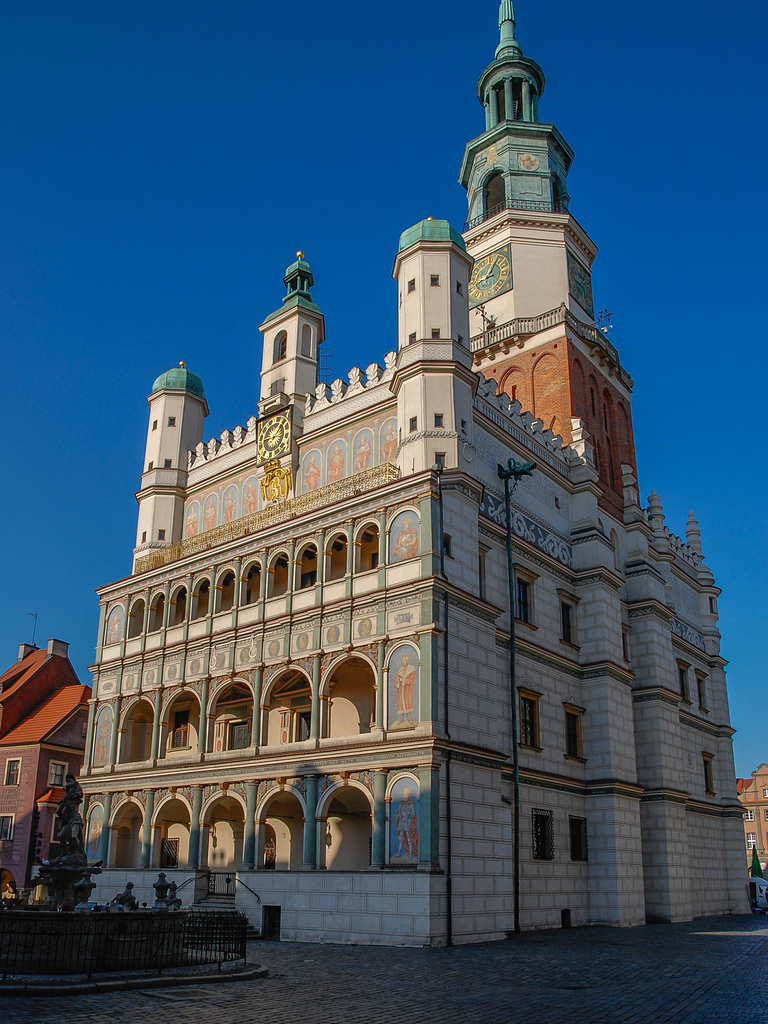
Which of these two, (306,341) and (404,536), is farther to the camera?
(306,341)

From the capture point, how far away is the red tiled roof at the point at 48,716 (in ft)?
171

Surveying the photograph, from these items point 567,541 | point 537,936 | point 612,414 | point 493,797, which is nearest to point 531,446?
point 567,541

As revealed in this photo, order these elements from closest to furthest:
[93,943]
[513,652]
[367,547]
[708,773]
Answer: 1. [93,943]
2. [513,652]
3. [367,547]
4. [708,773]

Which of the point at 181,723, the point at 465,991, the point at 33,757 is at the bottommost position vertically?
the point at 465,991

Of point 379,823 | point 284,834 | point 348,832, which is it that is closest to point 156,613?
point 284,834

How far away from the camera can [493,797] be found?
94.6 feet

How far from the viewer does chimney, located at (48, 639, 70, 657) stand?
60.1m

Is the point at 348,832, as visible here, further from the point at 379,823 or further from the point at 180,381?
the point at 180,381

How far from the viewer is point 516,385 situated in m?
43.2

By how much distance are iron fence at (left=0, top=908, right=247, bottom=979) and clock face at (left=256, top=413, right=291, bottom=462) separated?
21.6m

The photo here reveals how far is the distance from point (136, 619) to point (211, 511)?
5679mm

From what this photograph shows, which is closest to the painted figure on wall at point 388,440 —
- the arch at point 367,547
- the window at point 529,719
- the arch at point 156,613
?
the arch at point 367,547

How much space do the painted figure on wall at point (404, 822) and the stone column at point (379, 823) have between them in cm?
22

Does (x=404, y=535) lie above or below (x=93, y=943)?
above
